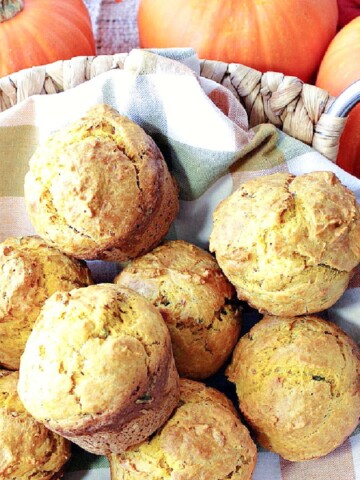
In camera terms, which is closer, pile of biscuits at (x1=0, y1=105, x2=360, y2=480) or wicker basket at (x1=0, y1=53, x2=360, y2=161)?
pile of biscuits at (x1=0, y1=105, x2=360, y2=480)

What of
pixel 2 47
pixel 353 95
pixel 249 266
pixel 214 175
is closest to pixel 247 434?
pixel 249 266

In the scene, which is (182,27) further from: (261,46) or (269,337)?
(269,337)

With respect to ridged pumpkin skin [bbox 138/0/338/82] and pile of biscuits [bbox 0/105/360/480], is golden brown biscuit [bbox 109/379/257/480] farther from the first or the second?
ridged pumpkin skin [bbox 138/0/338/82]

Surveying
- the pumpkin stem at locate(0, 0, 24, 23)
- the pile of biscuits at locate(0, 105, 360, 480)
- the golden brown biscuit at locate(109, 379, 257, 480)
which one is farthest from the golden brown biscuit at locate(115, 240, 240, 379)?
the pumpkin stem at locate(0, 0, 24, 23)

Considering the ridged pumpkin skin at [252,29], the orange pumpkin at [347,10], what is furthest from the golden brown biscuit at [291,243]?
the orange pumpkin at [347,10]

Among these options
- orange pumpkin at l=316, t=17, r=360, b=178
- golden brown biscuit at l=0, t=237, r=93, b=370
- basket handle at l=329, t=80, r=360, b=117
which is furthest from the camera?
orange pumpkin at l=316, t=17, r=360, b=178

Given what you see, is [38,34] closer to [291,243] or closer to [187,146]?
[187,146]

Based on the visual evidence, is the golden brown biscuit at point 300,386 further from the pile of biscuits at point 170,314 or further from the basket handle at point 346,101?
the basket handle at point 346,101

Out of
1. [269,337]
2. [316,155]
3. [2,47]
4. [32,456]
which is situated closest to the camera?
[32,456]
